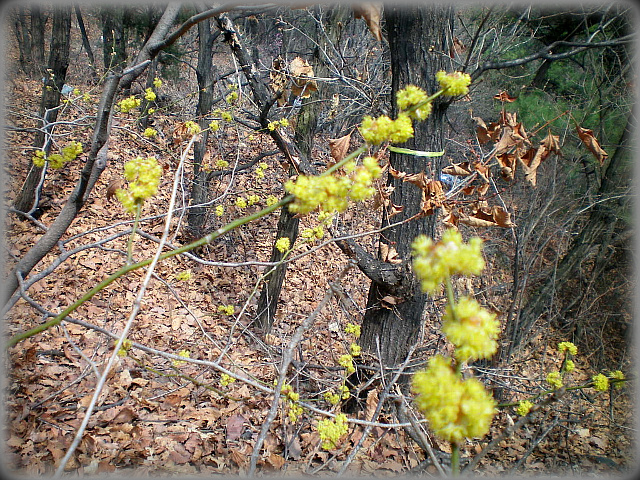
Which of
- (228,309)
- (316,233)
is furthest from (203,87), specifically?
(316,233)

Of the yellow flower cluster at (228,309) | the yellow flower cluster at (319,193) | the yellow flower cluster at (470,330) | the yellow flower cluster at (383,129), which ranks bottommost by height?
the yellow flower cluster at (228,309)

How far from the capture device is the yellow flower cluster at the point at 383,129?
1.07 metres

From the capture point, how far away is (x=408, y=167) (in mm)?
2682

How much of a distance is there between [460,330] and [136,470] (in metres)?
2.96

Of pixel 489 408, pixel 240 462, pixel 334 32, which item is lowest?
pixel 240 462

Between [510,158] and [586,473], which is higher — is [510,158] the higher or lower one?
the higher one

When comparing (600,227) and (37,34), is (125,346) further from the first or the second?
(37,34)

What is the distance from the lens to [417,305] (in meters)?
2.88

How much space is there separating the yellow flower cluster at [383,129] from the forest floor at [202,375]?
2.79 feet

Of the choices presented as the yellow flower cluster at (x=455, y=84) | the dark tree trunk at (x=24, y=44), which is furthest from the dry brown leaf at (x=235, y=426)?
the dark tree trunk at (x=24, y=44)

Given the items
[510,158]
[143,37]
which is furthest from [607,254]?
[143,37]

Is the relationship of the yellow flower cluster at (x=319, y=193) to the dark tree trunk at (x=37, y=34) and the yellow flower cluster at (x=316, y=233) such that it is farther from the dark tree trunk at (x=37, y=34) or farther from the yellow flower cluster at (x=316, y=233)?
the dark tree trunk at (x=37, y=34)

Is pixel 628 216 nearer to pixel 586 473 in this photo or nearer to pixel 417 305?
pixel 586 473

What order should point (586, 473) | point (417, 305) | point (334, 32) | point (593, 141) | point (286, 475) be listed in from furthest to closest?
1. point (334, 32)
2. point (586, 473)
3. point (417, 305)
4. point (286, 475)
5. point (593, 141)
